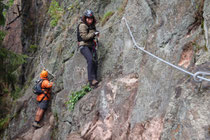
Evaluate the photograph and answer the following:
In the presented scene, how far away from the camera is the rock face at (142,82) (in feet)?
11.3

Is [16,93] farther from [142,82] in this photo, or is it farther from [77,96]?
[142,82]

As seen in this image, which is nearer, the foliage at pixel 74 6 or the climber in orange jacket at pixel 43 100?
the climber in orange jacket at pixel 43 100

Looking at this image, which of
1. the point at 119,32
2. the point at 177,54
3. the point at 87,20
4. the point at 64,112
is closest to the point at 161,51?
the point at 177,54

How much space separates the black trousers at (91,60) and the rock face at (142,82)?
24 cm

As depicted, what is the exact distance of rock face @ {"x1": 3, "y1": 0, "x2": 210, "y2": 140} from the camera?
11.3 ft

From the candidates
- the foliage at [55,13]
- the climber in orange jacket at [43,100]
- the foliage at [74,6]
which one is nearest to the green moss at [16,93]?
the climber in orange jacket at [43,100]

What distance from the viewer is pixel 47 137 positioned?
8.22 m

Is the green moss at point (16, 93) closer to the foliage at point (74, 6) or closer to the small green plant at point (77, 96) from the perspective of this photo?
the foliage at point (74, 6)

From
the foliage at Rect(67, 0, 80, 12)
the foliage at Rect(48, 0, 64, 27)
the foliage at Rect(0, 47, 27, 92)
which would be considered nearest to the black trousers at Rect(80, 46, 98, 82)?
the foliage at Rect(67, 0, 80, 12)

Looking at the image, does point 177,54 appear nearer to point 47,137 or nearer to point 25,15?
point 47,137

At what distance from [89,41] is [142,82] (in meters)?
2.88

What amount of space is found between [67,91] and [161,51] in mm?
4708

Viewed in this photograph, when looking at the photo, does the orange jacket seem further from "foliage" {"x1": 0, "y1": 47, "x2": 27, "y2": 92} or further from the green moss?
the green moss

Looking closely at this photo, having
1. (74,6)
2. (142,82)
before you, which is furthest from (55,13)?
(142,82)
